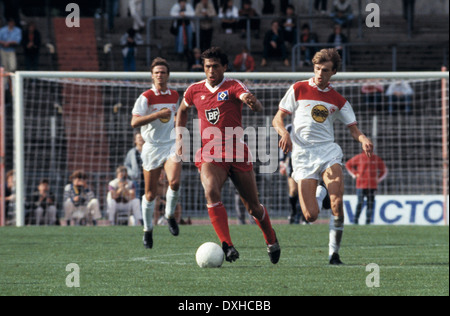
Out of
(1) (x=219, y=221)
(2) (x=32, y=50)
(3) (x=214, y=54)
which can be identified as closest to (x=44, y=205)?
(2) (x=32, y=50)

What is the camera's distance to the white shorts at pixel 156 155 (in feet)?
40.7

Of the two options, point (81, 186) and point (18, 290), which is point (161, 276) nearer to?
point (18, 290)

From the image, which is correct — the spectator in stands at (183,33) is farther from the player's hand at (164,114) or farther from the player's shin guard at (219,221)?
the player's shin guard at (219,221)

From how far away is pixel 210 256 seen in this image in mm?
9523

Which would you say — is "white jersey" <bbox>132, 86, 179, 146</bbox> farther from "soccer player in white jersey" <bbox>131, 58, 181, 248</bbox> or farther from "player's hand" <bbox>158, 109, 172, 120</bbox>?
"player's hand" <bbox>158, 109, 172, 120</bbox>

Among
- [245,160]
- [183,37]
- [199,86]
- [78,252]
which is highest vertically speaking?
[183,37]

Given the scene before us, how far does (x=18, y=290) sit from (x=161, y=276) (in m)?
1.53

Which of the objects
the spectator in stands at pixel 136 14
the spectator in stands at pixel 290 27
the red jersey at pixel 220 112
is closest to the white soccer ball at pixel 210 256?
the red jersey at pixel 220 112

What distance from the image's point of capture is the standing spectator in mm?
18188

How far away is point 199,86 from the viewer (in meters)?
9.95

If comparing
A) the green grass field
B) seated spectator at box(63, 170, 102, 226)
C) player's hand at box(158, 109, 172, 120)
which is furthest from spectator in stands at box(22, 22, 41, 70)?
player's hand at box(158, 109, 172, 120)

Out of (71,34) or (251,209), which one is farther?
(71,34)

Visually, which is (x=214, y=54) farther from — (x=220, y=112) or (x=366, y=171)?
(x=366, y=171)

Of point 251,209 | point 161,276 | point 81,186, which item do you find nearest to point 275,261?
point 251,209
